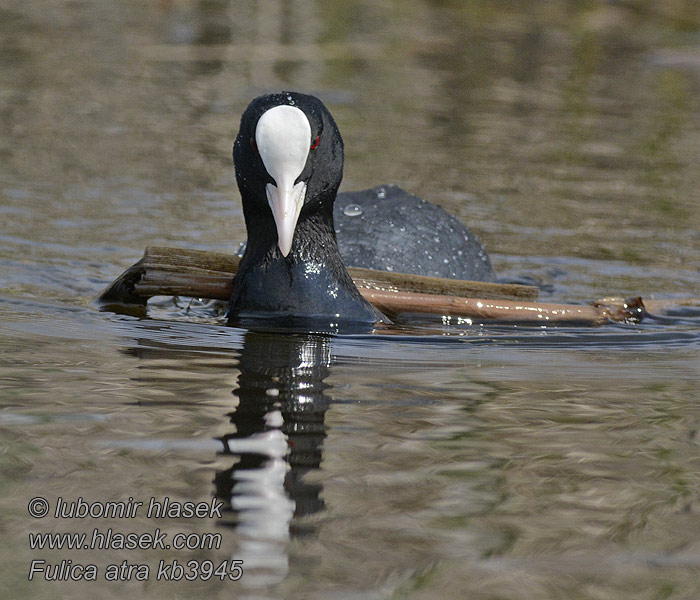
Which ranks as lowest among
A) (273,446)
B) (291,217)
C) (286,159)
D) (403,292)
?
(273,446)

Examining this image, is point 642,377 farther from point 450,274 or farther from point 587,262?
point 587,262

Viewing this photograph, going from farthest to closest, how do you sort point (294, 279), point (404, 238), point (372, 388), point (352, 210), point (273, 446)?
point (352, 210) < point (404, 238) < point (294, 279) < point (372, 388) < point (273, 446)

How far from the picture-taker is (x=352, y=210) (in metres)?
5.64

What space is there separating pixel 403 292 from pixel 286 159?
0.82 meters

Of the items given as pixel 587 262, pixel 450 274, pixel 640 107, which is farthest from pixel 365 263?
pixel 640 107

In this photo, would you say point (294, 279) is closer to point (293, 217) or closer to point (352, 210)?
point (293, 217)

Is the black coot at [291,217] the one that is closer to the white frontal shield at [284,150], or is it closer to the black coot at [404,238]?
the white frontal shield at [284,150]

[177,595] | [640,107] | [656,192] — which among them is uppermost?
[640,107]

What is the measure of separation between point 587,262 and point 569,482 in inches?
151

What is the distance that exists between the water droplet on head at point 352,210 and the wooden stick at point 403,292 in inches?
35.0

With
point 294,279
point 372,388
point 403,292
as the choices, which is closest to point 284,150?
point 294,279

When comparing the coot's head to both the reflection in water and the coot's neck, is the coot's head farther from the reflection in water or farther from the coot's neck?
the reflection in water

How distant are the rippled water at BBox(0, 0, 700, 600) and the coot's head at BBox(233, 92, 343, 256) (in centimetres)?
44

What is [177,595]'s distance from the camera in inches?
82.9
